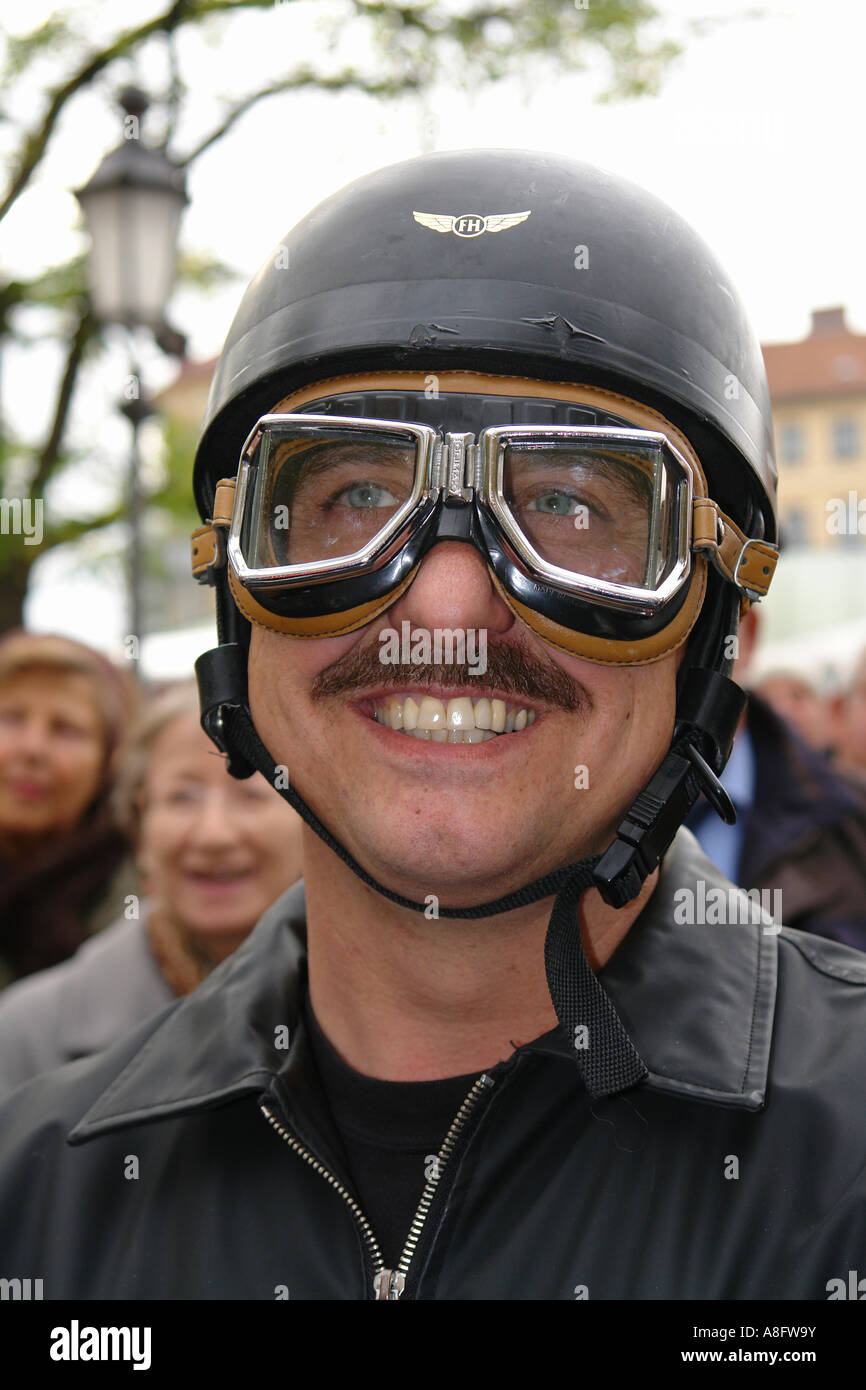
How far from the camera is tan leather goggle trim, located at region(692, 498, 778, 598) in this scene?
7.16ft

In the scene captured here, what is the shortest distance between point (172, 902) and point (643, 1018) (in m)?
2.07

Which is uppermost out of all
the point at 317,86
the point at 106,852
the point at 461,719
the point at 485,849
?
the point at 317,86

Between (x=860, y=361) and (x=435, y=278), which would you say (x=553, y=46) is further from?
(x=860, y=361)

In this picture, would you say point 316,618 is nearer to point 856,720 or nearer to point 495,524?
point 495,524

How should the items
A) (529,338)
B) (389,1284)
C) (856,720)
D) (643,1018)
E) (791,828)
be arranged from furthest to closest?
(856,720) → (791,828) → (529,338) → (643,1018) → (389,1284)

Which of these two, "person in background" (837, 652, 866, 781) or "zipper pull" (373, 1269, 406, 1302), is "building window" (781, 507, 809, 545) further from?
"zipper pull" (373, 1269, 406, 1302)

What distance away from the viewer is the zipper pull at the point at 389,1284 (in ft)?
6.21

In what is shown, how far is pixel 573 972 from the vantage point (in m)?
2.01

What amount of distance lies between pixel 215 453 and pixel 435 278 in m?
0.58

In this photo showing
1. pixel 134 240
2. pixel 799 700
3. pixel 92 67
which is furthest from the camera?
pixel 92 67

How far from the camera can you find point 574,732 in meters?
2.10

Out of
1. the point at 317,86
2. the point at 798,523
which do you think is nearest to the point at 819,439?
the point at 798,523

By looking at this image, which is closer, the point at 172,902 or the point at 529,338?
the point at 529,338
